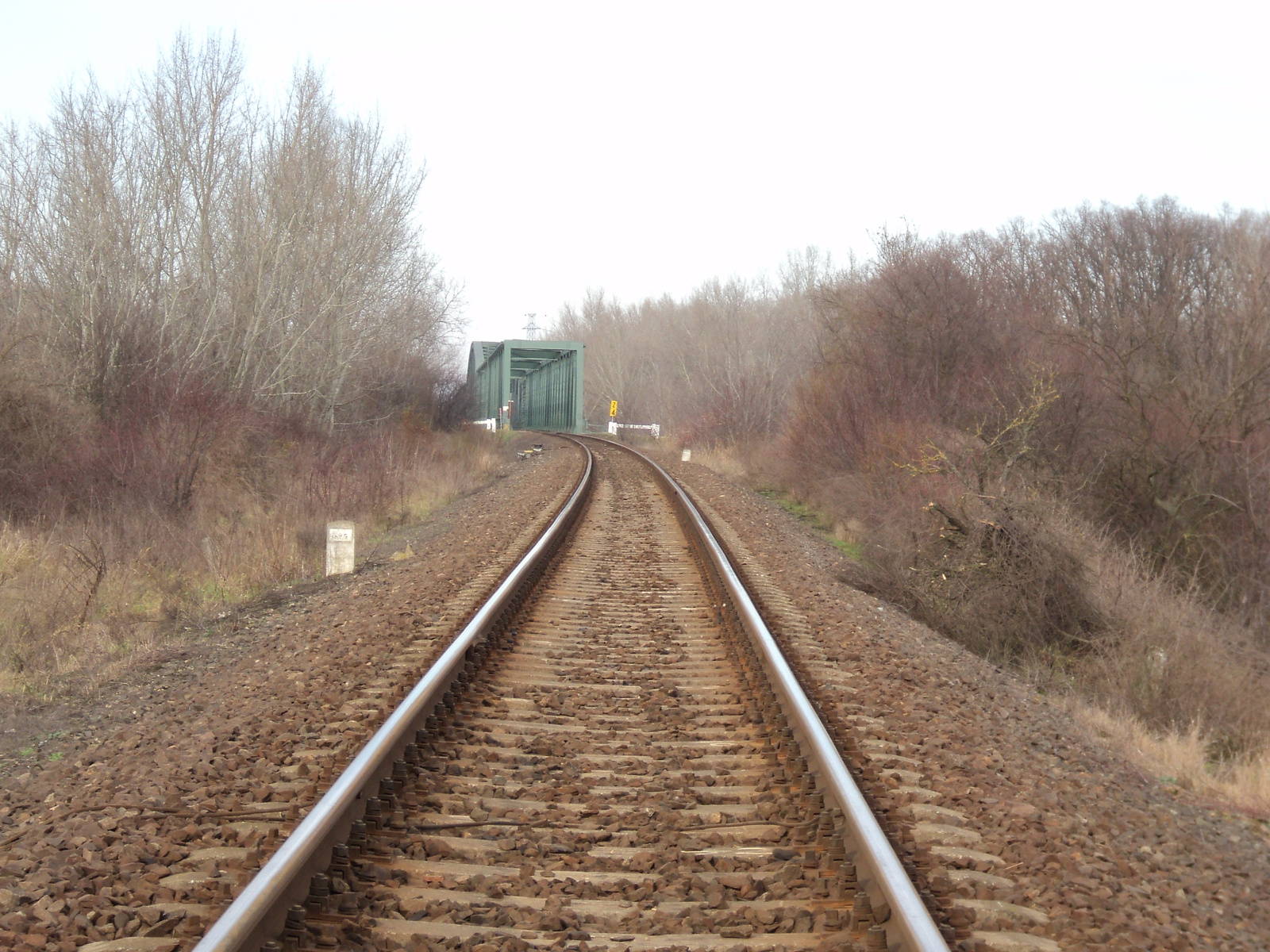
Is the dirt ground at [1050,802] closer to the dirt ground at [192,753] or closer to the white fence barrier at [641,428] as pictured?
the dirt ground at [192,753]

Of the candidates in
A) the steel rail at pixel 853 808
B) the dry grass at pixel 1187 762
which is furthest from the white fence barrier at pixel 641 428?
the steel rail at pixel 853 808

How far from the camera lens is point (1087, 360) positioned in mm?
17328

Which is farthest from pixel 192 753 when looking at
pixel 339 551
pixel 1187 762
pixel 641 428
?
pixel 641 428

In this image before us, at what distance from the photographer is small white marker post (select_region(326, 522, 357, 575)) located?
10461 millimetres

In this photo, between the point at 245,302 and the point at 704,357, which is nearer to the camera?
the point at 245,302

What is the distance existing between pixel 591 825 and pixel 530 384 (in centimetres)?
7020

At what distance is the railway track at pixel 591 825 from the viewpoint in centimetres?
307

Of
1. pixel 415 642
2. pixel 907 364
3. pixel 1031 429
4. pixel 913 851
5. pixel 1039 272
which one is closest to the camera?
pixel 913 851

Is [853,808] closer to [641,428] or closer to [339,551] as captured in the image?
[339,551]

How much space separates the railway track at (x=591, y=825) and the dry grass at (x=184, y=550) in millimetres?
3158

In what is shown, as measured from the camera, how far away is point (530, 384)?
240 ft

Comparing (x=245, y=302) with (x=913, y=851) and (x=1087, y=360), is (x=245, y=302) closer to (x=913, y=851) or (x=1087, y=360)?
(x=1087, y=360)

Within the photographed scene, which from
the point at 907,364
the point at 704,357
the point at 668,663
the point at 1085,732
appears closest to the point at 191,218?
the point at 907,364

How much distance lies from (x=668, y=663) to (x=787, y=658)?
2.46 ft
